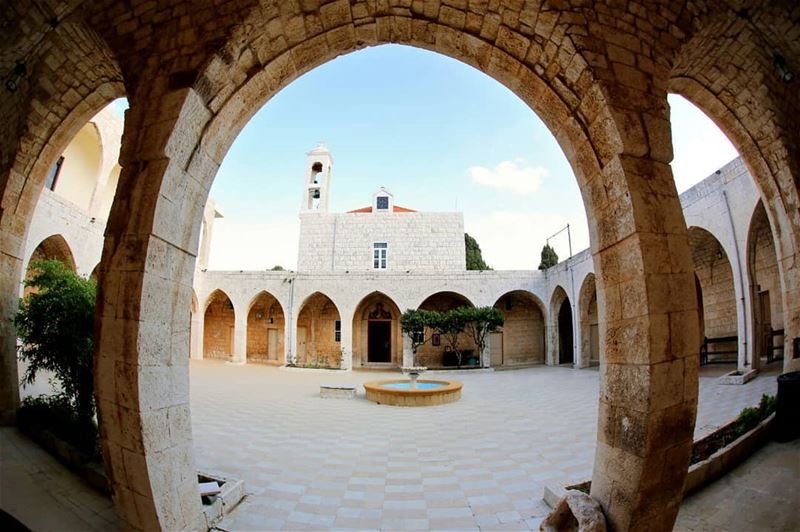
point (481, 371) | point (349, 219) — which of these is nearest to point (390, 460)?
point (481, 371)

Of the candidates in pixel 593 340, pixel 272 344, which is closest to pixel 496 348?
pixel 593 340

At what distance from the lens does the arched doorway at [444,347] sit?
713 inches

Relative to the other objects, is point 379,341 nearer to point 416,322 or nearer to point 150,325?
point 416,322

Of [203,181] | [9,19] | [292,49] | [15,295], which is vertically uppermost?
[9,19]

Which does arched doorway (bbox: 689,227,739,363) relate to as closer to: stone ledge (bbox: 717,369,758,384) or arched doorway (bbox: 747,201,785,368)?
arched doorway (bbox: 747,201,785,368)

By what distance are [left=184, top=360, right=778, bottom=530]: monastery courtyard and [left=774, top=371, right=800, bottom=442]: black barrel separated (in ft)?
2.30

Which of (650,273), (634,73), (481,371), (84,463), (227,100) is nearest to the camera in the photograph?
(650,273)

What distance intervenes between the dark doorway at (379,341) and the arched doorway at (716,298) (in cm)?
1273

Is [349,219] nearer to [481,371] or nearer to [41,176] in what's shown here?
[481,371]

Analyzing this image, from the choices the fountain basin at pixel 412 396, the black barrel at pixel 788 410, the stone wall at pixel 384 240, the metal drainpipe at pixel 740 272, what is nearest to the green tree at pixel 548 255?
the stone wall at pixel 384 240

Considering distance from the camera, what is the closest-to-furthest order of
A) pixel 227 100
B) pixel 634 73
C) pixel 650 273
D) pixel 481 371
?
pixel 650 273
pixel 634 73
pixel 227 100
pixel 481 371

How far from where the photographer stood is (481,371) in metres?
15.1

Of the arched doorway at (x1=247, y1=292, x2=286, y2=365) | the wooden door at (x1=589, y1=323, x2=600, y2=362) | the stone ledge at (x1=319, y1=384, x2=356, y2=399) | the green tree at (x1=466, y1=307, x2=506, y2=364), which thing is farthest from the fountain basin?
the arched doorway at (x1=247, y1=292, x2=286, y2=365)

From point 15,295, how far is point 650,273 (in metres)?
7.10
